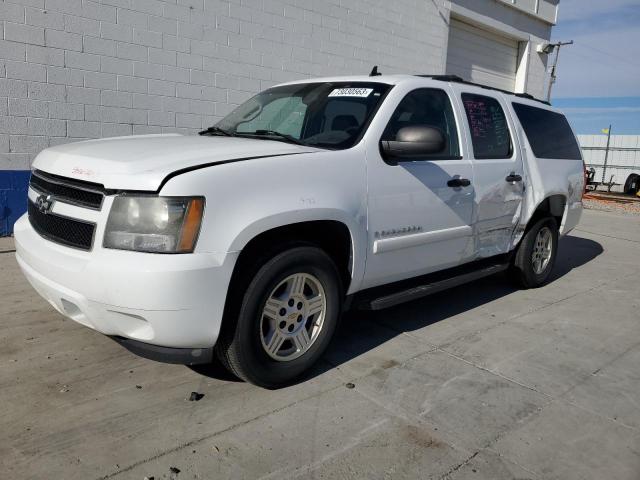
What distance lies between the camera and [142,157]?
9.21 feet

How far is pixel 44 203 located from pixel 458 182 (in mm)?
2757

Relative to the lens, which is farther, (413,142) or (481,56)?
(481,56)

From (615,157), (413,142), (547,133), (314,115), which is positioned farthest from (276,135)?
(615,157)

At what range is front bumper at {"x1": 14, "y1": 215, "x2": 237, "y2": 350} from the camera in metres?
2.56

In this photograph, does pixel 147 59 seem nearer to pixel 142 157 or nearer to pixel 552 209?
pixel 142 157

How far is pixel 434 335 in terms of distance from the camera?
419cm

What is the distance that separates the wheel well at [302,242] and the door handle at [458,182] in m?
1.07

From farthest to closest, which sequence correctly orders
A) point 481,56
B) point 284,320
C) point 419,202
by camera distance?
point 481,56, point 419,202, point 284,320

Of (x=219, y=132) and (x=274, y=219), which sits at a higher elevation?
(x=219, y=132)

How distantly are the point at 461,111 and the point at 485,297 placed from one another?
6.38 feet

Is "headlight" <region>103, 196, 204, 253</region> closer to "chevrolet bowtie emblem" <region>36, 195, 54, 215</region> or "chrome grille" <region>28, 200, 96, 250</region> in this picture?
"chrome grille" <region>28, 200, 96, 250</region>

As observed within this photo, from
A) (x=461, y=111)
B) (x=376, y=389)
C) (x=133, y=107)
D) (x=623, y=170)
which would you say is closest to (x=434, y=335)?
(x=376, y=389)

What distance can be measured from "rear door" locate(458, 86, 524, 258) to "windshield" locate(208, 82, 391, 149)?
3.20 ft

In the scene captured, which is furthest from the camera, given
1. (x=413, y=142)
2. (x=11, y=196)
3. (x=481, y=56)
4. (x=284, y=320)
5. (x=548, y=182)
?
(x=481, y=56)
